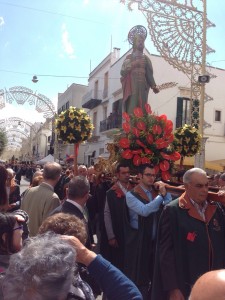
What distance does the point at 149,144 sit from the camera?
5.07 metres

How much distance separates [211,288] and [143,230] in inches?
116

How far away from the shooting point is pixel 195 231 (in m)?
3.04

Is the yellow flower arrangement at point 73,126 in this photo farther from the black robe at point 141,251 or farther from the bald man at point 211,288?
the bald man at point 211,288

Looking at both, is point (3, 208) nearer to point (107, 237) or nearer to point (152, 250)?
point (152, 250)

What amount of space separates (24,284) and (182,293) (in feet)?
6.86

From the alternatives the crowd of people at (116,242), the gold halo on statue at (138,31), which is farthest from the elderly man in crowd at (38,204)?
the gold halo on statue at (138,31)

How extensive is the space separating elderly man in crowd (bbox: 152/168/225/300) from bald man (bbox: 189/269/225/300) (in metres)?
1.91

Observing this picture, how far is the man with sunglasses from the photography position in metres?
3.92

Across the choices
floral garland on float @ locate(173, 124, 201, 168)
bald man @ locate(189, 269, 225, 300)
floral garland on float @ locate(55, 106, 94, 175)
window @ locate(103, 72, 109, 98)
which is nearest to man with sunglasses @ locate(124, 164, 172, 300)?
bald man @ locate(189, 269, 225, 300)

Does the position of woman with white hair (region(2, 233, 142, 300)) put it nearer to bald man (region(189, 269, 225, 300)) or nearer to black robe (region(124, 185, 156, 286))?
bald man (region(189, 269, 225, 300))

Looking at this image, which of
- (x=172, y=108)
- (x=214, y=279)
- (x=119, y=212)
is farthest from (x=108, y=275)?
(x=172, y=108)

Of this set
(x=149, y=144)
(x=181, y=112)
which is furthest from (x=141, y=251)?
(x=181, y=112)

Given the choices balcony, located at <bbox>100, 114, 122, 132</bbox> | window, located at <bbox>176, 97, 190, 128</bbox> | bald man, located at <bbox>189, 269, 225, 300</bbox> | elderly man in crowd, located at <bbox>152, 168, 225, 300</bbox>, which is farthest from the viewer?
balcony, located at <bbox>100, 114, 122, 132</bbox>

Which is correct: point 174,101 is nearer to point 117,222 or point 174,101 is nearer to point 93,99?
point 93,99
